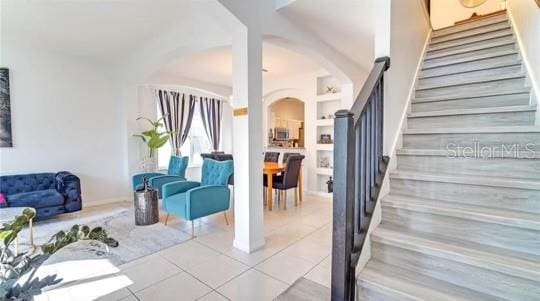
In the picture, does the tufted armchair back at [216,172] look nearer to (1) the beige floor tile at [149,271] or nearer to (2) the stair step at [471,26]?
(1) the beige floor tile at [149,271]

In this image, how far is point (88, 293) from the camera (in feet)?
6.63

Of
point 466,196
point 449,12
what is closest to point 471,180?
point 466,196

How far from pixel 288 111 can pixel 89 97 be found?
16.7 feet

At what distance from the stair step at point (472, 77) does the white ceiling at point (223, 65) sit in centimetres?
223

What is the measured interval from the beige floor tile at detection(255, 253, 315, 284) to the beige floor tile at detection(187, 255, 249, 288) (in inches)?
8.2

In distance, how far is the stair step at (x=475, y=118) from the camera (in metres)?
2.03

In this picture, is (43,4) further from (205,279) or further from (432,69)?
(432,69)

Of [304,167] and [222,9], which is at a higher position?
[222,9]

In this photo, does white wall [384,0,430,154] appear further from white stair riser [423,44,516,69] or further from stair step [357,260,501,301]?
stair step [357,260,501,301]

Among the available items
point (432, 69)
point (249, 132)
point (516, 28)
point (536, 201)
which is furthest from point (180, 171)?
point (516, 28)

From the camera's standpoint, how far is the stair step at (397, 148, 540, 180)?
5.76 feet

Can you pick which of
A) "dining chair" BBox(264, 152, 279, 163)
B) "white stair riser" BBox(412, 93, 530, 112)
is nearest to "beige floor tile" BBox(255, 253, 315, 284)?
"white stair riser" BBox(412, 93, 530, 112)

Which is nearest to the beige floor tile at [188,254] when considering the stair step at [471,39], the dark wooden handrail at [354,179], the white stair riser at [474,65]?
the dark wooden handrail at [354,179]

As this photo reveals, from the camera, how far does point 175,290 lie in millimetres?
2068
